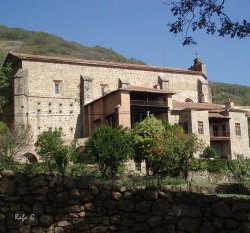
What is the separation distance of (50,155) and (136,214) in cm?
2995

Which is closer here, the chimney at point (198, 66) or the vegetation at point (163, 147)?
the vegetation at point (163, 147)

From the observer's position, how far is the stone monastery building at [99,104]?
47594 mm

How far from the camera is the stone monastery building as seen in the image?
47.6 m

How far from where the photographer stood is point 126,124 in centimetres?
4472

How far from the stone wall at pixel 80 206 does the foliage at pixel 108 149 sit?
2069 centimetres

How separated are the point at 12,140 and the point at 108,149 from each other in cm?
970

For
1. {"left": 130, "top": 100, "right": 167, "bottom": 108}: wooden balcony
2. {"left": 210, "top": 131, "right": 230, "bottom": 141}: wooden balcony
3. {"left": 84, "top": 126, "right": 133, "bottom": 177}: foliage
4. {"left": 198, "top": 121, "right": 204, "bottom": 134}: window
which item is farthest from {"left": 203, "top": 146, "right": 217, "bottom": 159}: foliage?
{"left": 84, "top": 126, "right": 133, "bottom": 177}: foliage

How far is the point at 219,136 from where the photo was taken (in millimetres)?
49594

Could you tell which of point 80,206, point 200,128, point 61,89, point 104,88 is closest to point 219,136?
point 200,128

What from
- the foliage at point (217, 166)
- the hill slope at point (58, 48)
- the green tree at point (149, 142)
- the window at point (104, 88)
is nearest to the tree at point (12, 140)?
the green tree at point (149, 142)

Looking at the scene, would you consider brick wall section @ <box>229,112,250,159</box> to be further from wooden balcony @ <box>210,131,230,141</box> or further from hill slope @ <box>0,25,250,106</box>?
hill slope @ <box>0,25,250,106</box>

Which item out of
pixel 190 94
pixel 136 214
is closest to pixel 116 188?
pixel 136 214

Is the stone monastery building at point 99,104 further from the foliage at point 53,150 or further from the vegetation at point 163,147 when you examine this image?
the vegetation at point 163,147

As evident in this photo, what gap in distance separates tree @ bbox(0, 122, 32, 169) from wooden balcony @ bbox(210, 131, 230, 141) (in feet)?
62.6
